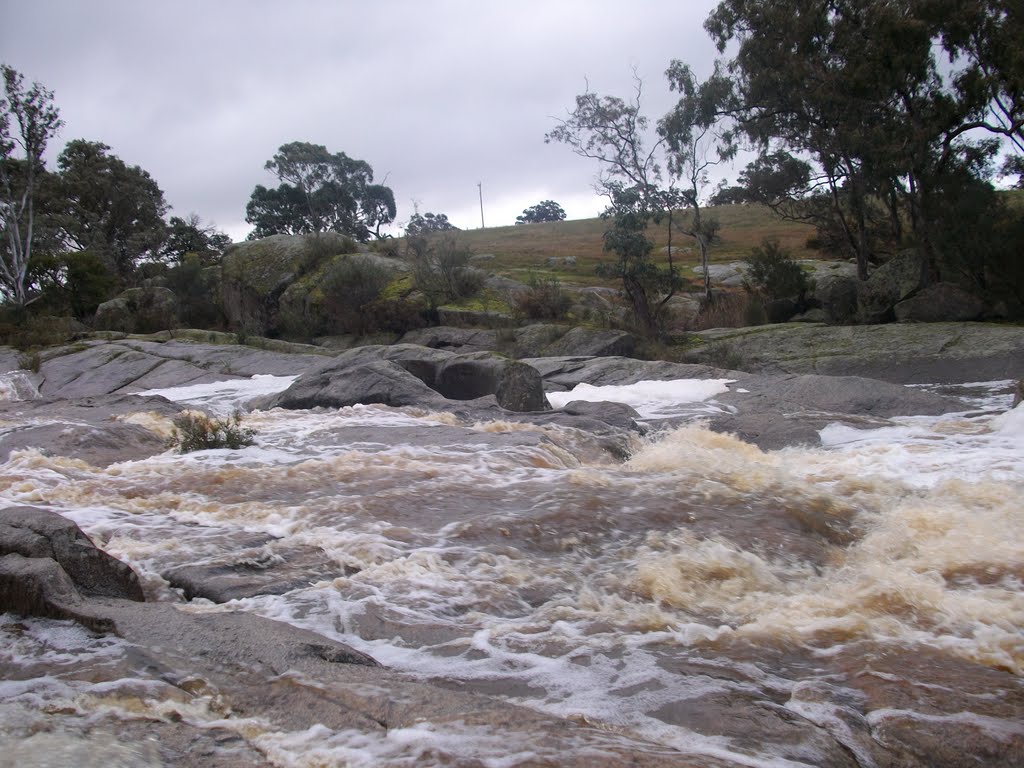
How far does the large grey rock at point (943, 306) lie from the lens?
19.1m

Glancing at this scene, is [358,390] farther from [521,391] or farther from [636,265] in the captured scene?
[636,265]

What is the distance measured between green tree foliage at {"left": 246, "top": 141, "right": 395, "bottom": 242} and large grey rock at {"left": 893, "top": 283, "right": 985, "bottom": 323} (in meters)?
33.5

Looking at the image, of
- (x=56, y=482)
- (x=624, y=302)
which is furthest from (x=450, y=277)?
(x=56, y=482)

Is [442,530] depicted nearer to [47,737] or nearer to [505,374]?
[47,737]

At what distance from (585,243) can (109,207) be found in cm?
2643

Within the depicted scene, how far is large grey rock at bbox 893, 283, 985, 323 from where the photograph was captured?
19109 mm

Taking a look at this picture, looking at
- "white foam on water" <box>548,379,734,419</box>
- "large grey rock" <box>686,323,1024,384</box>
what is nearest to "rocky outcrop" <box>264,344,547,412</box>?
"white foam on water" <box>548,379,734,419</box>

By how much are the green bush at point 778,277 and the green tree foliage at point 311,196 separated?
2825 cm

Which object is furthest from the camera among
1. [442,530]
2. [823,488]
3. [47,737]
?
[823,488]

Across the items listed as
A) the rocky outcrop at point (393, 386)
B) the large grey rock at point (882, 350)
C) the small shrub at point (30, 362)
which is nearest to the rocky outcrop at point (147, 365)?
the small shrub at point (30, 362)

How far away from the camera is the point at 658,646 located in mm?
3508

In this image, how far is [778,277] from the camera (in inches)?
930

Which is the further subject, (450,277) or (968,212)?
(450,277)

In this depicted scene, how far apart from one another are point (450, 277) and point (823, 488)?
19.5m
